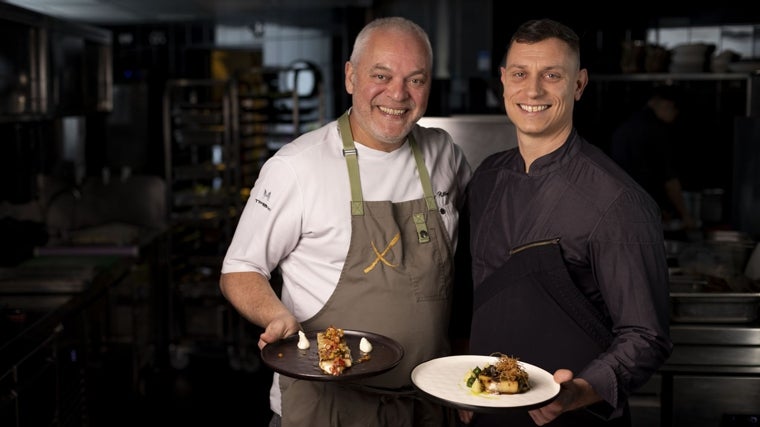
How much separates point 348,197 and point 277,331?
409mm

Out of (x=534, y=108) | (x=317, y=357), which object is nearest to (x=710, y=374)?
(x=534, y=108)

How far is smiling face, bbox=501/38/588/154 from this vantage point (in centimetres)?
208

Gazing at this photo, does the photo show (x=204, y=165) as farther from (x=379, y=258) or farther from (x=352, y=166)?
(x=379, y=258)

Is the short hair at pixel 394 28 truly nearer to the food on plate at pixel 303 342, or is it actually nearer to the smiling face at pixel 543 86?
the smiling face at pixel 543 86

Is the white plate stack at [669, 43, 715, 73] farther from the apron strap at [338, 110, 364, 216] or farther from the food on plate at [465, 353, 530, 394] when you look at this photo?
the food on plate at [465, 353, 530, 394]

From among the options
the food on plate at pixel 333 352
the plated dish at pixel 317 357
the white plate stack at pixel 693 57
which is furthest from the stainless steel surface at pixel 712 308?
the white plate stack at pixel 693 57

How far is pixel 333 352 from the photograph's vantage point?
205 cm

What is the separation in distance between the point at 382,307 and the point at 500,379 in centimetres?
51

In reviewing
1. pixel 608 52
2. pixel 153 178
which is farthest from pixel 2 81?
pixel 608 52

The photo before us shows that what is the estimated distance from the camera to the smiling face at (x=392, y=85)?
7.73 feet

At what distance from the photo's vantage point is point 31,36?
4.59 meters

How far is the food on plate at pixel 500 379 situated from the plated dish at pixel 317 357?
0.62 feet

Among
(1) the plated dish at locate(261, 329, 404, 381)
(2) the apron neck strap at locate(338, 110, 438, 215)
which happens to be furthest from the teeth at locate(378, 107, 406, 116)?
(1) the plated dish at locate(261, 329, 404, 381)

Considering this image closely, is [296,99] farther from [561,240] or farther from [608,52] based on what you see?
[561,240]
